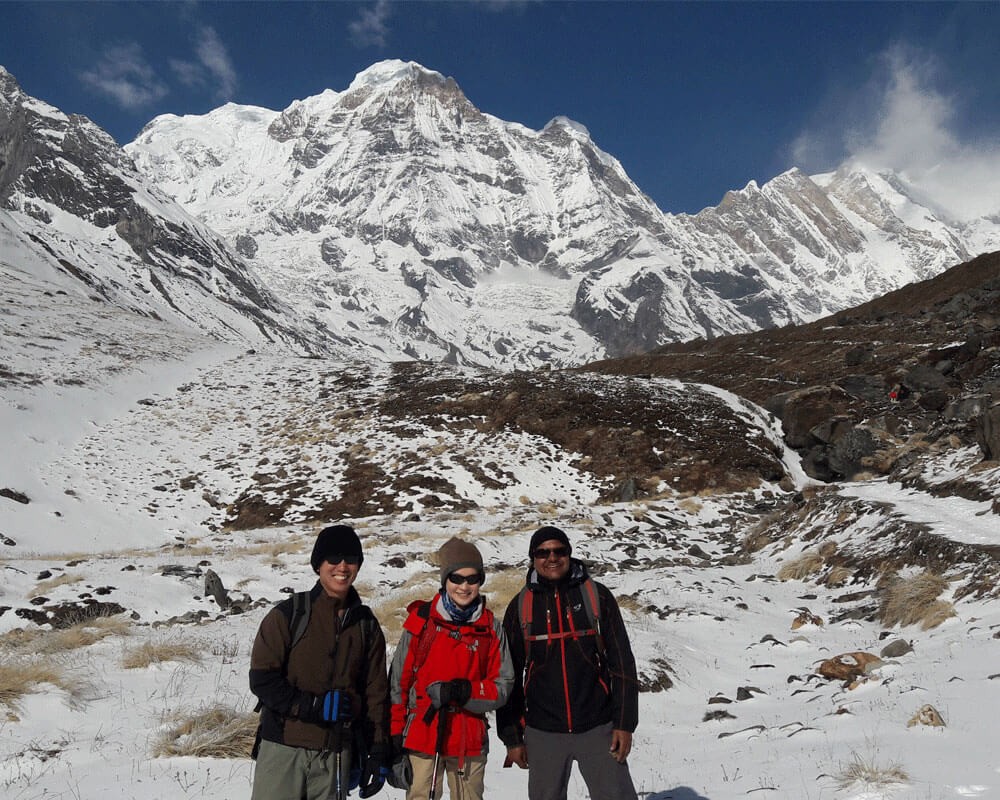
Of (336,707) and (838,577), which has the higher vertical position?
(838,577)

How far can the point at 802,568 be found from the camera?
1437cm

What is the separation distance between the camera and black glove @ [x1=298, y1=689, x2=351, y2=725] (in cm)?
383

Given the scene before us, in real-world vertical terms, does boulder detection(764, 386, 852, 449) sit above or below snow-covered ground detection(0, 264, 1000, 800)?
above

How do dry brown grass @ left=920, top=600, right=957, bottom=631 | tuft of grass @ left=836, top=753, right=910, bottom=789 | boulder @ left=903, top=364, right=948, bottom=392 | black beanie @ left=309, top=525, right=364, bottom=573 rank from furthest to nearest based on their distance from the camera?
boulder @ left=903, top=364, right=948, bottom=392 < dry brown grass @ left=920, top=600, right=957, bottom=631 < tuft of grass @ left=836, top=753, right=910, bottom=789 < black beanie @ left=309, top=525, right=364, bottom=573

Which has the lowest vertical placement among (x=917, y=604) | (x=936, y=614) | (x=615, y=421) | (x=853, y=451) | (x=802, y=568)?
(x=936, y=614)

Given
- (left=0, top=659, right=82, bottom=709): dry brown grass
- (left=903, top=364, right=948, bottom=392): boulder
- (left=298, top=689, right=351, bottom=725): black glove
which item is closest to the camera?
(left=298, top=689, right=351, bottom=725): black glove

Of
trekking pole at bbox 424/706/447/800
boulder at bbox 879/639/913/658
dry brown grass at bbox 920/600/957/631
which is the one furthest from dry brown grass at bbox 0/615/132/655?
dry brown grass at bbox 920/600/957/631

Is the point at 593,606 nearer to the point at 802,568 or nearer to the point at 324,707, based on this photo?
the point at 324,707

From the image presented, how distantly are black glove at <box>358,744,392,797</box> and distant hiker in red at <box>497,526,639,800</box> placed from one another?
2.54 feet

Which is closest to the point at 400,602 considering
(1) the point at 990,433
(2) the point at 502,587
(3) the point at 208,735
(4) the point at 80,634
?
(2) the point at 502,587

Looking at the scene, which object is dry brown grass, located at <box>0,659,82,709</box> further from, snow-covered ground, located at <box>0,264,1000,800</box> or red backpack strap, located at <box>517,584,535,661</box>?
red backpack strap, located at <box>517,584,535,661</box>

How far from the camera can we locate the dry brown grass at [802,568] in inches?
558

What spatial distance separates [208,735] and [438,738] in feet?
9.60

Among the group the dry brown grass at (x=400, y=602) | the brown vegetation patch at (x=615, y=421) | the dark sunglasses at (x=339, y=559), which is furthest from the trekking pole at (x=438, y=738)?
the brown vegetation patch at (x=615, y=421)
